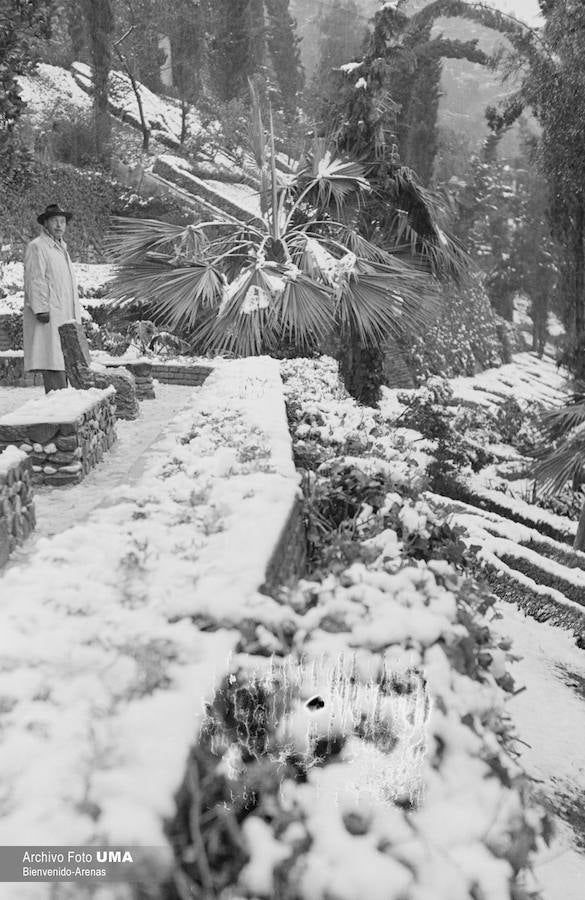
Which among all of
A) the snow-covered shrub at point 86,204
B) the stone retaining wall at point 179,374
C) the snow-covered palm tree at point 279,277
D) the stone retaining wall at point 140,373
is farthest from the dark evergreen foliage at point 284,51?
the stone retaining wall at point 140,373

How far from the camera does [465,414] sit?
490 inches

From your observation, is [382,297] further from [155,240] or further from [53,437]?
[53,437]

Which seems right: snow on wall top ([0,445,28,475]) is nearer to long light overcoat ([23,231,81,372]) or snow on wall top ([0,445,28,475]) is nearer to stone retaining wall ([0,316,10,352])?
long light overcoat ([23,231,81,372])

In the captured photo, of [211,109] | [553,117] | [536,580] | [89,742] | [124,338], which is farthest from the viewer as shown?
[211,109]

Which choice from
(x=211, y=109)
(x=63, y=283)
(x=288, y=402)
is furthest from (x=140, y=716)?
(x=211, y=109)

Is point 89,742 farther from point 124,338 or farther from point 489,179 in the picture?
point 489,179

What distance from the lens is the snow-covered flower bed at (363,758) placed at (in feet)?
3.62

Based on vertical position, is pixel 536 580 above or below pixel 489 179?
below

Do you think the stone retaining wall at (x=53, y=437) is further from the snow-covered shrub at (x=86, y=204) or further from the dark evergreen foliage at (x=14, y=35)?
the snow-covered shrub at (x=86, y=204)

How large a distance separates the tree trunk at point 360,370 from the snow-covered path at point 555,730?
454 cm

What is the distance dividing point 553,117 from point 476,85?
89.0 m

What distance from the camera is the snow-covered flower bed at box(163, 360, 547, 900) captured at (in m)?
1.10

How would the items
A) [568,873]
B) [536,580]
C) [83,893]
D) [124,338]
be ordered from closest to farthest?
[83,893], [568,873], [536,580], [124,338]

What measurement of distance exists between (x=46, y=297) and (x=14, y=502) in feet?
8.18
